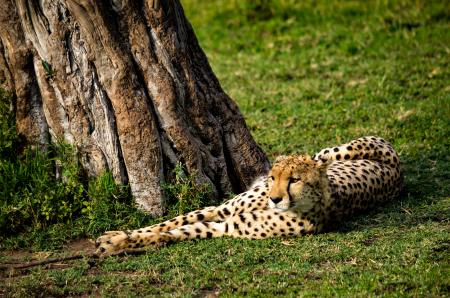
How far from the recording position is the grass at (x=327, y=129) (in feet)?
15.3

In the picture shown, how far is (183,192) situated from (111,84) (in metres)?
0.89

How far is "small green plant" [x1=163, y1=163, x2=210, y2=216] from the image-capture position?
19.3ft

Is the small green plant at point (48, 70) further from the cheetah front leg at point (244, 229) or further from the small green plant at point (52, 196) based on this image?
the cheetah front leg at point (244, 229)

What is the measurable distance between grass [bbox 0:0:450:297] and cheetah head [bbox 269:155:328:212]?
0.82ft

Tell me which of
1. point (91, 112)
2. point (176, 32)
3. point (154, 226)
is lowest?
point (154, 226)

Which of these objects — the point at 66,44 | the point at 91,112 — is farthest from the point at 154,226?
the point at 66,44

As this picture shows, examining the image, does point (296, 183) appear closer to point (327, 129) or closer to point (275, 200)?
point (275, 200)

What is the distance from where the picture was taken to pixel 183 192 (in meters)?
5.87

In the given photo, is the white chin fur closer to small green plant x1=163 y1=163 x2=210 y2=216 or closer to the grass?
the grass

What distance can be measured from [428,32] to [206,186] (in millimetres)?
5814

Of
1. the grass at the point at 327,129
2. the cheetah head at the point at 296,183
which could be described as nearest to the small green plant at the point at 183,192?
the grass at the point at 327,129

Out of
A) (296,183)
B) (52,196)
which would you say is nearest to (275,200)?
(296,183)

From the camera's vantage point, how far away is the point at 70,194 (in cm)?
589

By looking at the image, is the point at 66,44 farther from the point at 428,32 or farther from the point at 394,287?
the point at 428,32
